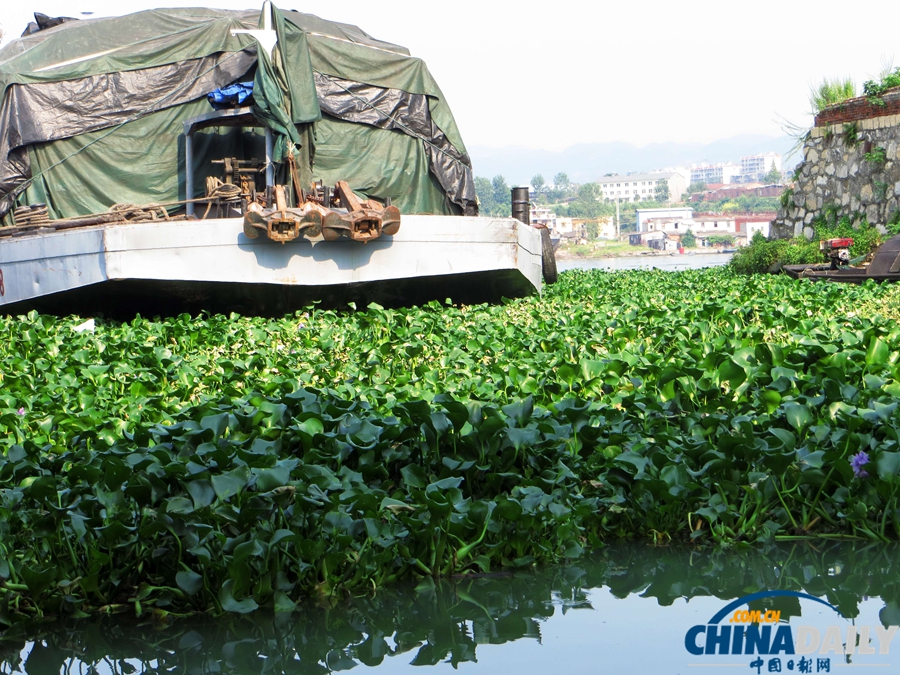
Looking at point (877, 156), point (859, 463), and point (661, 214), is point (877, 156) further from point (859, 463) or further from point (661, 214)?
point (661, 214)

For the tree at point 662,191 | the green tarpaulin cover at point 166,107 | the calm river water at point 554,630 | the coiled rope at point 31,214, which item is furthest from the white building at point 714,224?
the calm river water at point 554,630

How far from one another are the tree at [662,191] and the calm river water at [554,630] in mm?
154185

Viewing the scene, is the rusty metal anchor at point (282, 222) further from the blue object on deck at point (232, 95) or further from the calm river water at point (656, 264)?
the calm river water at point (656, 264)

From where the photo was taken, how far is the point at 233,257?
763 cm

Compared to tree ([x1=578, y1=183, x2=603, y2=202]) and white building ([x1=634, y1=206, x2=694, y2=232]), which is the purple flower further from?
white building ([x1=634, y1=206, x2=694, y2=232])

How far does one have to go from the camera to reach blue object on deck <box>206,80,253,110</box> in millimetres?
8438

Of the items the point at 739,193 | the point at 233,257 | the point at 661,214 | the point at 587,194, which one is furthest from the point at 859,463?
the point at 739,193

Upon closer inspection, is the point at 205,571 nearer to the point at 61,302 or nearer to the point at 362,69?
the point at 61,302

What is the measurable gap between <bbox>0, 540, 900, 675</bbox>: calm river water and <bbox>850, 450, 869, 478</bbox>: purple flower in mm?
284

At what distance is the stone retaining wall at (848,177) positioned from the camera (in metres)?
15.3

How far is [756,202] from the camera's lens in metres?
98.2

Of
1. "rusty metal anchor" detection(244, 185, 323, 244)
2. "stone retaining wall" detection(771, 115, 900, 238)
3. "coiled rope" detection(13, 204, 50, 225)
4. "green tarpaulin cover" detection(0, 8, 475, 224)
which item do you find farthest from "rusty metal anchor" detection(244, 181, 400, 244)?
"stone retaining wall" detection(771, 115, 900, 238)

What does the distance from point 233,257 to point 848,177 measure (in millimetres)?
12329

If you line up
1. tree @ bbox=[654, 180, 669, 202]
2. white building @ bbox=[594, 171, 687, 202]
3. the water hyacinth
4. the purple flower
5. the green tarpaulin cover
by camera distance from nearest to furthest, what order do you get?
the water hyacinth → the purple flower → the green tarpaulin cover → tree @ bbox=[654, 180, 669, 202] → white building @ bbox=[594, 171, 687, 202]
